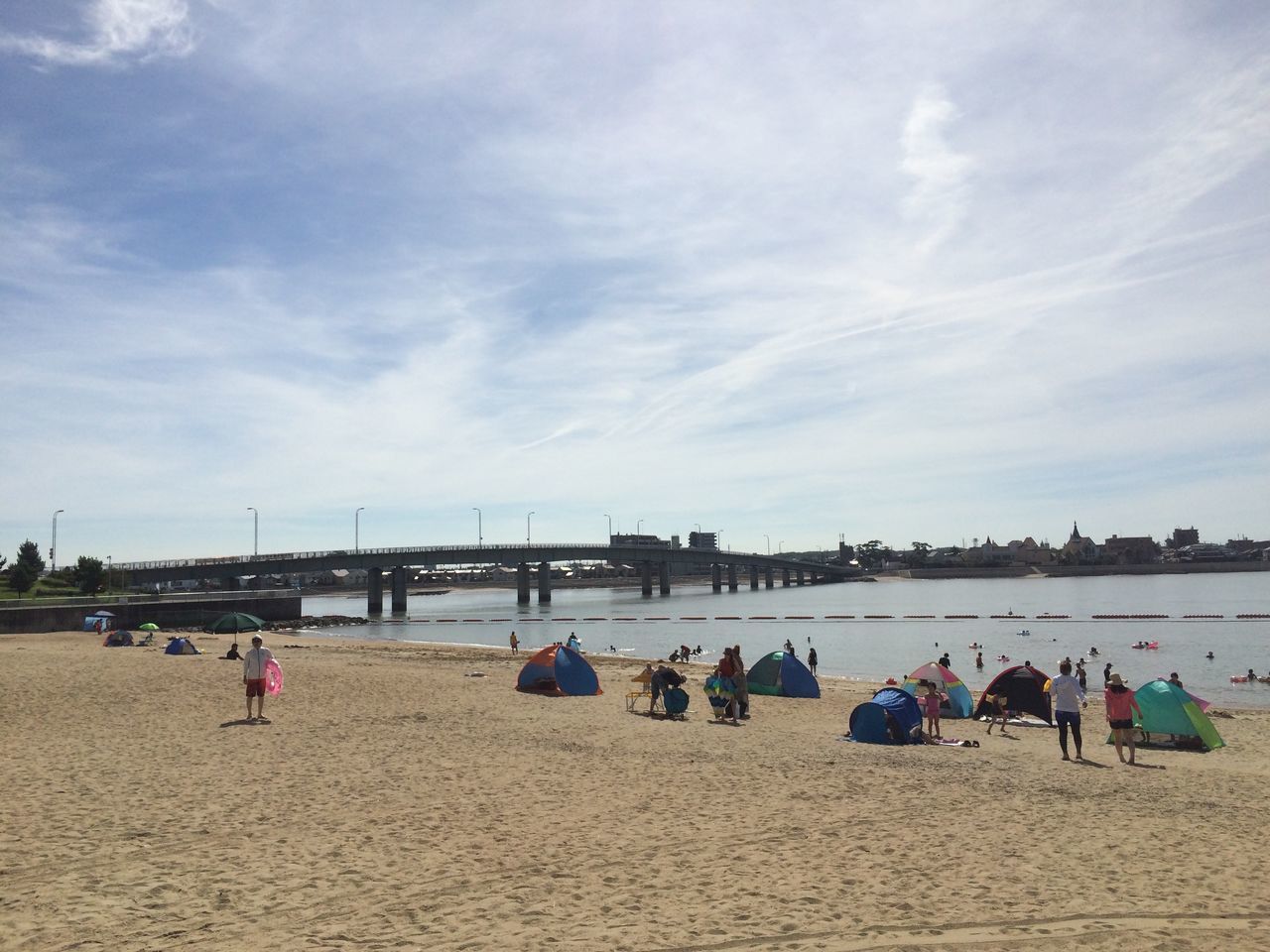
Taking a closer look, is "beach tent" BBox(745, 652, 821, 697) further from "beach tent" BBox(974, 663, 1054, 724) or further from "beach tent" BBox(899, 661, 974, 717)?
"beach tent" BBox(974, 663, 1054, 724)

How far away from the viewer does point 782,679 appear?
26641mm

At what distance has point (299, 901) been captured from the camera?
24.6 feet

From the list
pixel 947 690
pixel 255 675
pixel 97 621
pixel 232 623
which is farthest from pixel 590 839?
pixel 97 621

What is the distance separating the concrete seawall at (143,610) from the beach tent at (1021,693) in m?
51.3

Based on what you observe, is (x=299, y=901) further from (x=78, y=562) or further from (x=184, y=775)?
(x=78, y=562)

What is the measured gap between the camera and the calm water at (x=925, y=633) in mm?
45969

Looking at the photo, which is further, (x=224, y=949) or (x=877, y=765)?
(x=877, y=765)

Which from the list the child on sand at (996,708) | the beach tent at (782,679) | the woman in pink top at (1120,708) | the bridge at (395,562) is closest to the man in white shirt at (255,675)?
the beach tent at (782,679)

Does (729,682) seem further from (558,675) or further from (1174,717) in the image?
(1174,717)

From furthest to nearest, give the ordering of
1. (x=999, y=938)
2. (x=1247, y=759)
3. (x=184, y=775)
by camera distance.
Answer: (x=1247, y=759) → (x=184, y=775) → (x=999, y=938)

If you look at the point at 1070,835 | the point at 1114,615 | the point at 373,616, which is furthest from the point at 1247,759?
the point at 373,616

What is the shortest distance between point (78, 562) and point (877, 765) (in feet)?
261

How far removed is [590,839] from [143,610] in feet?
204

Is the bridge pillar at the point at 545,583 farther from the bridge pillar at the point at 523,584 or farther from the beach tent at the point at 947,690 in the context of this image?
the beach tent at the point at 947,690
